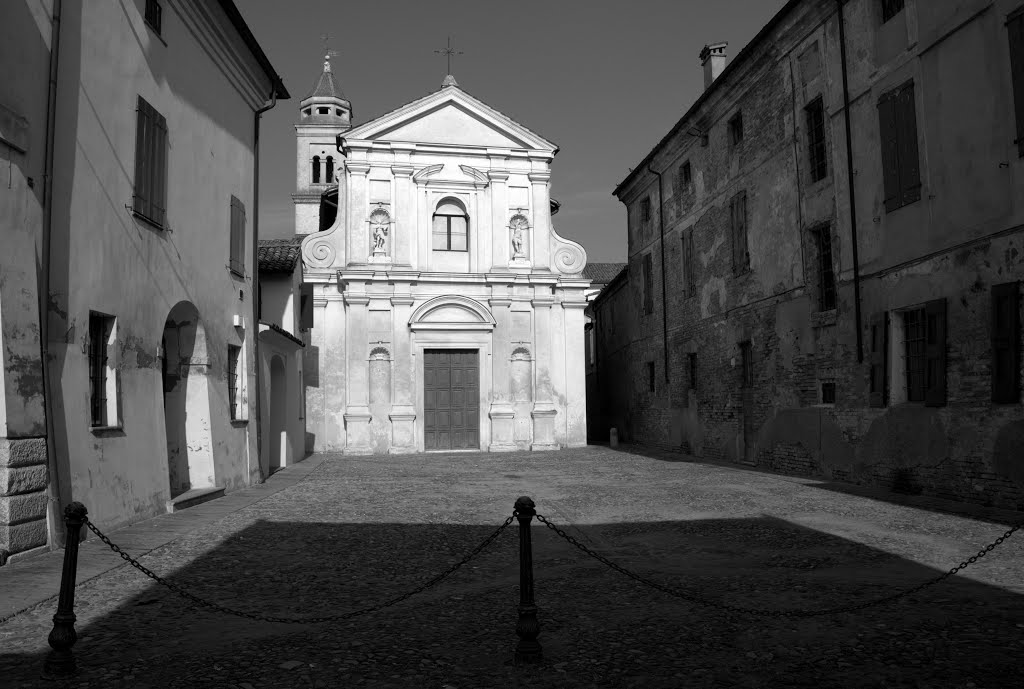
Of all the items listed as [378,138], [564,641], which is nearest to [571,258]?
[378,138]

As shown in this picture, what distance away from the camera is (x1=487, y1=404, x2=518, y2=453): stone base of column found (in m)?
23.4

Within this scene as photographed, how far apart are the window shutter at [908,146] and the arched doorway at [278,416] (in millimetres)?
13210

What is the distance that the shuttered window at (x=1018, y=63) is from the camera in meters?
9.70

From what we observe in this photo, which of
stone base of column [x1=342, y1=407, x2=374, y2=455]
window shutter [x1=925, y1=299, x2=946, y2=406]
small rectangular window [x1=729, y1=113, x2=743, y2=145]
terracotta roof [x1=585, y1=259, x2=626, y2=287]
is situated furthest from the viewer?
terracotta roof [x1=585, y1=259, x2=626, y2=287]

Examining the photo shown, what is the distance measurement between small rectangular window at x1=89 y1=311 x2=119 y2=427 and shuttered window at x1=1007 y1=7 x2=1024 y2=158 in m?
10.9

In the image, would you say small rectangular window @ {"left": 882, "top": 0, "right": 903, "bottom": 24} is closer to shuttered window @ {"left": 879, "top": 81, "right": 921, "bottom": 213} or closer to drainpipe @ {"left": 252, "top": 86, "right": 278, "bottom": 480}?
shuttered window @ {"left": 879, "top": 81, "right": 921, "bottom": 213}

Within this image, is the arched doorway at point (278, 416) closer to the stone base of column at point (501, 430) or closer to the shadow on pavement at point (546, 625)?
the stone base of column at point (501, 430)

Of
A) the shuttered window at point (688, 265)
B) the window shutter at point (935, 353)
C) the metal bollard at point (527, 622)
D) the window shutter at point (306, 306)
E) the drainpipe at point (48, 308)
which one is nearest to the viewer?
the metal bollard at point (527, 622)

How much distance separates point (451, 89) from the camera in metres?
24.6

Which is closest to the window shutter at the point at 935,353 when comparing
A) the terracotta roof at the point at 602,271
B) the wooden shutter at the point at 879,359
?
the wooden shutter at the point at 879,359

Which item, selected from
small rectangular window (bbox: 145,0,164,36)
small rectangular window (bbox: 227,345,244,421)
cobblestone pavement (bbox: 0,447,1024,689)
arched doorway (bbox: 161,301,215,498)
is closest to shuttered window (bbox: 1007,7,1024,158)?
cobblestone pavement (bbox: 0,447,1024,689)

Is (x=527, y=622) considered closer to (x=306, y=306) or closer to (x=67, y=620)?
(x=67, y=620)

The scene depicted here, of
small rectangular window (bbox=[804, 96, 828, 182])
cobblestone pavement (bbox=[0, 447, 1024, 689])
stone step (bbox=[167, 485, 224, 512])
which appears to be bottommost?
cobblestone pavement (bbox=[0, 447, 1024, 689])

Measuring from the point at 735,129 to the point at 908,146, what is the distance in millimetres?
7540
